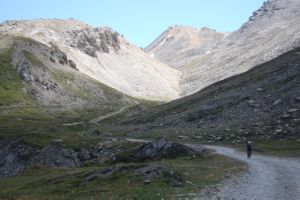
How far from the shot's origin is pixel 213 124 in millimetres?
89562

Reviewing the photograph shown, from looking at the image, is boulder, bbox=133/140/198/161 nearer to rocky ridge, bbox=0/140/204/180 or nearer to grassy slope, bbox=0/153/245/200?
rocky ridge, bbox=0/140/204/180

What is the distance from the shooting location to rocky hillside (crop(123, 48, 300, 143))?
76500mm

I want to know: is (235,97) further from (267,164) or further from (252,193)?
(252,193)

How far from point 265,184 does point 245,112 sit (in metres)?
53.0

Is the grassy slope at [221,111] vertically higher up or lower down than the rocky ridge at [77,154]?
higher up

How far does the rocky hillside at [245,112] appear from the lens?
76500 millimetres

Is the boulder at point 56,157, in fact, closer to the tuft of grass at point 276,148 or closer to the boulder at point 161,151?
the boulder at point 161,151

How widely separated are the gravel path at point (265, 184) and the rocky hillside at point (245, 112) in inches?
938

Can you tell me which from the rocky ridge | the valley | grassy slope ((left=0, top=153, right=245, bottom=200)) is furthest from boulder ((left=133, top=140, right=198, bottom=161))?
grassy slope ((left=0, top=153, right=245, bottom=200))

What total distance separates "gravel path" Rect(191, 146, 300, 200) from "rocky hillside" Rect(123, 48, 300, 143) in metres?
23.8

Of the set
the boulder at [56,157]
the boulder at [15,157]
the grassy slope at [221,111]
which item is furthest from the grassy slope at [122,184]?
the grassy slope at [221,111]

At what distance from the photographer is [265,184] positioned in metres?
36.4

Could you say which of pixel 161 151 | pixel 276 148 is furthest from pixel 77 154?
pixel 276 148

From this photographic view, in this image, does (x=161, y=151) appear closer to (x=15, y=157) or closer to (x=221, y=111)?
(x=15, y=157)
